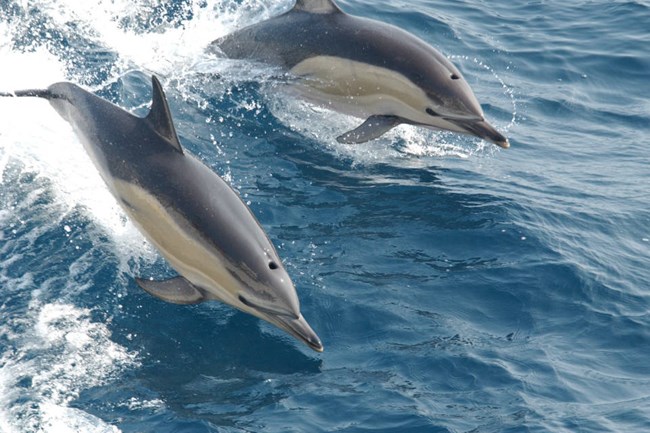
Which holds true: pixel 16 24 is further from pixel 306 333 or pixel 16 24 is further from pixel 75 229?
pixel 306 333

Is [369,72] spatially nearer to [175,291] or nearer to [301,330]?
[175,291]

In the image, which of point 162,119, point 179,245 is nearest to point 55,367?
point 179,245

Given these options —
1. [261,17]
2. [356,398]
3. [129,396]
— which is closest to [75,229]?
[129,396]

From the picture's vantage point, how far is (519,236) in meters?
9.84

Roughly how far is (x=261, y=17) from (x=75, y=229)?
640cm

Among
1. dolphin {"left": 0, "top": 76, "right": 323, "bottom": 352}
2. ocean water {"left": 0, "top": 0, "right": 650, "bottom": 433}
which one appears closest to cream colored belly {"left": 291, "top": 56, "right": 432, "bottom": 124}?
ocean water {"left": 0, "top": 0, "right": 650, "bottom": 433}

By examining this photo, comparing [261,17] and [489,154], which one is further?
[261,17]

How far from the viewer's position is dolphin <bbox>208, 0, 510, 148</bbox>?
10.8 metres

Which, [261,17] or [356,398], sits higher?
[261,17]

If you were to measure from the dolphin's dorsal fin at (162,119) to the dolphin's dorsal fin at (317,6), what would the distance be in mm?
3755

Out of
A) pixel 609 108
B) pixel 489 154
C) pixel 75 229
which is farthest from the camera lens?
pixel 609 108

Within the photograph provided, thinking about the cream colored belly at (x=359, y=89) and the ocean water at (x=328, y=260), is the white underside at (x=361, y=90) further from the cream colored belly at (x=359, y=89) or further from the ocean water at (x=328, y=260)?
the ocean water at (x=328, y=260)

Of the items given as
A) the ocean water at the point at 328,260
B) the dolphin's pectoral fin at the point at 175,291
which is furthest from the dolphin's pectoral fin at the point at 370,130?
the dolphin's pectoral fin at the point at 175,291

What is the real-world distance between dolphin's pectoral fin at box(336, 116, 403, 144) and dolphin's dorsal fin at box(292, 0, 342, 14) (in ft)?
4.01
